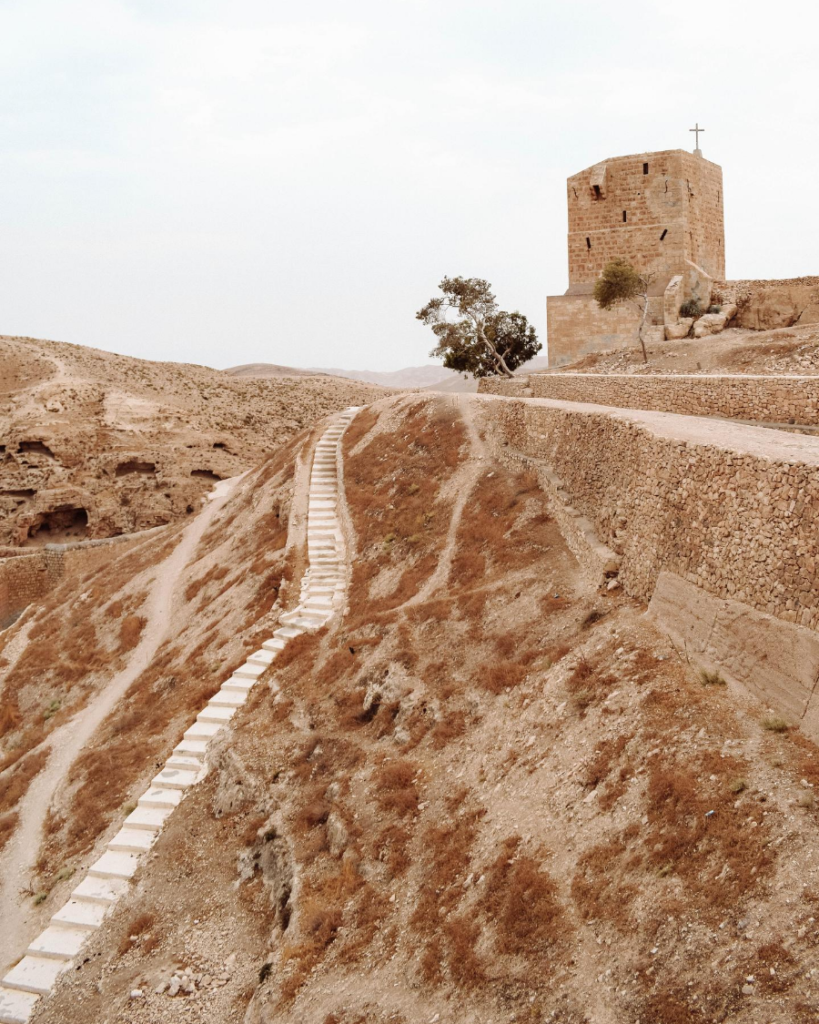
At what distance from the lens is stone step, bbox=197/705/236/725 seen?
17.9m

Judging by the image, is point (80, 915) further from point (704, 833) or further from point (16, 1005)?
point (704, 833)

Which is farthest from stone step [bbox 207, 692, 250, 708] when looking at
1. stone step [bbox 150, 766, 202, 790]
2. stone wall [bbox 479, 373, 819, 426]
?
stone wall [bbox 479, 373, 819, 426]

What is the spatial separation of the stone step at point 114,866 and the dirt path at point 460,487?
6938mm

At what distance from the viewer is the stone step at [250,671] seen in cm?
1898

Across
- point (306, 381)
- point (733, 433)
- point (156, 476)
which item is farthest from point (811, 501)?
point (306, 381)

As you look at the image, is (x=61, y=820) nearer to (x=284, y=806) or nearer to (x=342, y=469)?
(x=284, y=806)

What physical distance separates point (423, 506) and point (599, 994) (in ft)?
48.8

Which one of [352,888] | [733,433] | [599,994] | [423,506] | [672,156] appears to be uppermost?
[672,156]

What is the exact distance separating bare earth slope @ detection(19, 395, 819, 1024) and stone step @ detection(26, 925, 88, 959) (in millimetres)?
301

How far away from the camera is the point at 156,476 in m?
46.5

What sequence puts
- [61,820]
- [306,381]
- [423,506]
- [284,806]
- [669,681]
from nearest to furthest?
[669,681] → [284,806] → [61,820] → [423,506] → [306,381]

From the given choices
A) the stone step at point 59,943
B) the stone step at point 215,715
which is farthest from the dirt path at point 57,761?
the stone step at point 215,715

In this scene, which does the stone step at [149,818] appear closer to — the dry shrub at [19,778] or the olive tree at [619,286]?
the dry shrub at [19,778]

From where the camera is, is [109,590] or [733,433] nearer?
[733,433]
